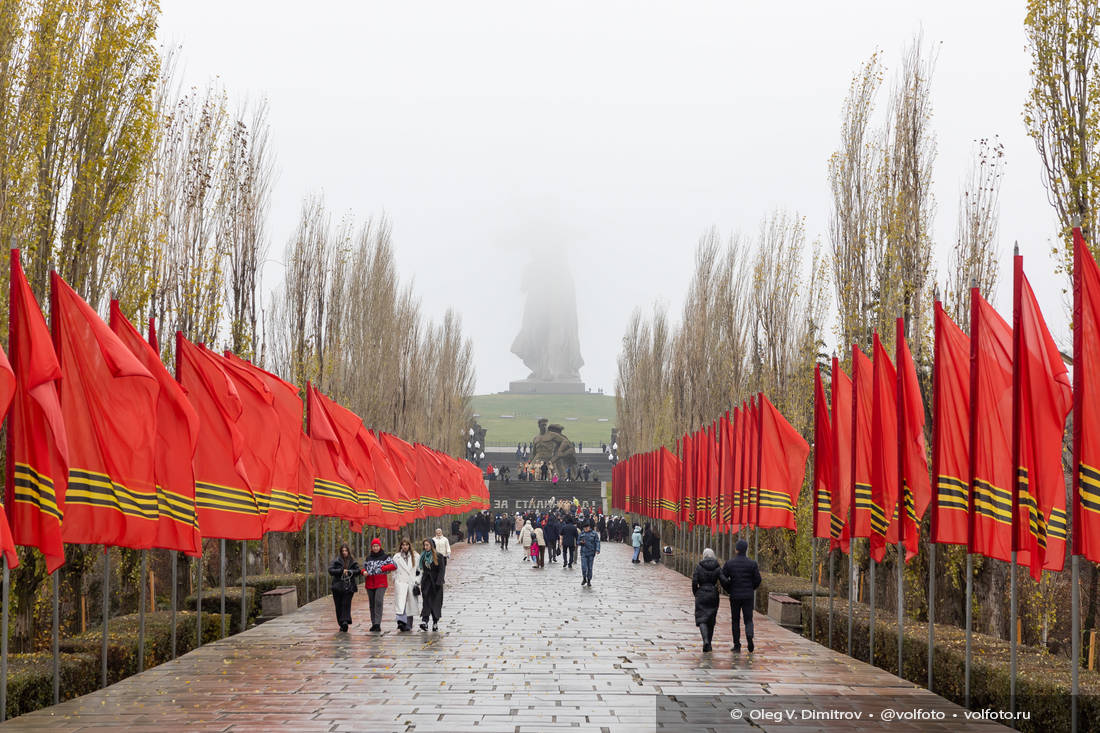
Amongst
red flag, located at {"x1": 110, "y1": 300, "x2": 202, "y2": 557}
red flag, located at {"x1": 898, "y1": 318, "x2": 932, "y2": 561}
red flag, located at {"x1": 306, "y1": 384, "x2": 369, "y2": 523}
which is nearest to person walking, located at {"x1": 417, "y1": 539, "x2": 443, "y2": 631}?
red flag, located at {"x1": 306, "y1": 384, "x2": 369, "y2": 523}

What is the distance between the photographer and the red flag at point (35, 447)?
38.5 ft

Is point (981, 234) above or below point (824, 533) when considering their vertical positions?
above

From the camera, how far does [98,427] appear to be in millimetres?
12961

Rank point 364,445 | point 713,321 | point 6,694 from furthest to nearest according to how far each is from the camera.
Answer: point 713,321, point 364,445, point 6,694

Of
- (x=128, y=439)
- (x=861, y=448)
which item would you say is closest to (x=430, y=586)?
(x=861, y=448)

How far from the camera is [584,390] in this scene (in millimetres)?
164625

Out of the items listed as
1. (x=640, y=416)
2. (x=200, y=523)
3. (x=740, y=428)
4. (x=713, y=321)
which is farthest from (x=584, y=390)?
(x=200, y=523)

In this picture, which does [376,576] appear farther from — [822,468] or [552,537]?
[552,537]

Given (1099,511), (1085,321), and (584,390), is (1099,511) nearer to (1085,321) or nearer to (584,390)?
(1085,321)

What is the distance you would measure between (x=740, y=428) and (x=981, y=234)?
6408 millimetres

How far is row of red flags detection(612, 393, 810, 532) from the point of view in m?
23.8

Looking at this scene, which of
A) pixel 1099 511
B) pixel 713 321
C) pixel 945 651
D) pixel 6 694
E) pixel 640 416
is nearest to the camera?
pixel 1099 511

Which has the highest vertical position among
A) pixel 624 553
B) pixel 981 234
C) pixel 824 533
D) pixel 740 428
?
pixel 981 234

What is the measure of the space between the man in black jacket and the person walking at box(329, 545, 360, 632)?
235 inches
